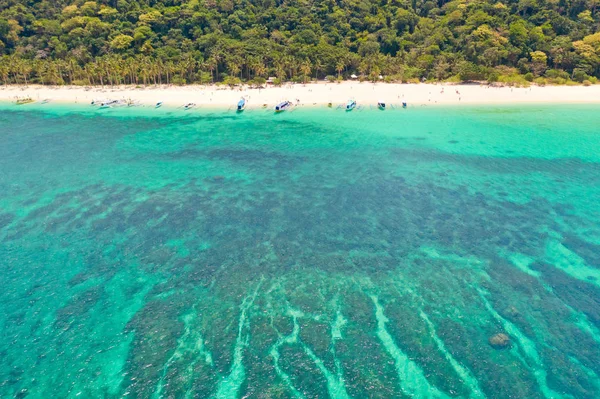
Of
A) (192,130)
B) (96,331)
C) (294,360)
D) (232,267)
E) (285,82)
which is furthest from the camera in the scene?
(285,82)

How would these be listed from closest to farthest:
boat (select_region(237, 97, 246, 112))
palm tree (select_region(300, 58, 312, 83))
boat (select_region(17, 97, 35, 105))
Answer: boat (select_region(237, 97, 246, 112))
boat (select_region(17, 97, 35, 105))
palm tree (select_region(300, 58, 312, 83))

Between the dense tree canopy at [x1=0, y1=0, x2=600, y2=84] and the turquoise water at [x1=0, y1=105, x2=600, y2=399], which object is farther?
the dense tree canopy at [x1=0, y1=0, x2=600, y2=84]

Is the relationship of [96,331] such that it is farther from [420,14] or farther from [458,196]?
[420,14]

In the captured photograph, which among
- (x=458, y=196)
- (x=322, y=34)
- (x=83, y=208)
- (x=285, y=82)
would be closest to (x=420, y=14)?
(x=322, y=34)

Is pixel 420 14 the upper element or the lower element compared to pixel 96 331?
upper

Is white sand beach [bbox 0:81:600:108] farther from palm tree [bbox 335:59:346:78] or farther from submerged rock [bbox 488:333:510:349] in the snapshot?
submerged rock [bbox 488:333:510:349]

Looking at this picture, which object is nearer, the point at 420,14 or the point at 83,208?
the point at 83,208


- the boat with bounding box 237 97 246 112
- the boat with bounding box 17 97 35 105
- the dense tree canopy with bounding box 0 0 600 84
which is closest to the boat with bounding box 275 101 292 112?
the boat with bounding box 237 97 246 112

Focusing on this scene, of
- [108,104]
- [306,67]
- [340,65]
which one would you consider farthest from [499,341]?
[108,104]
